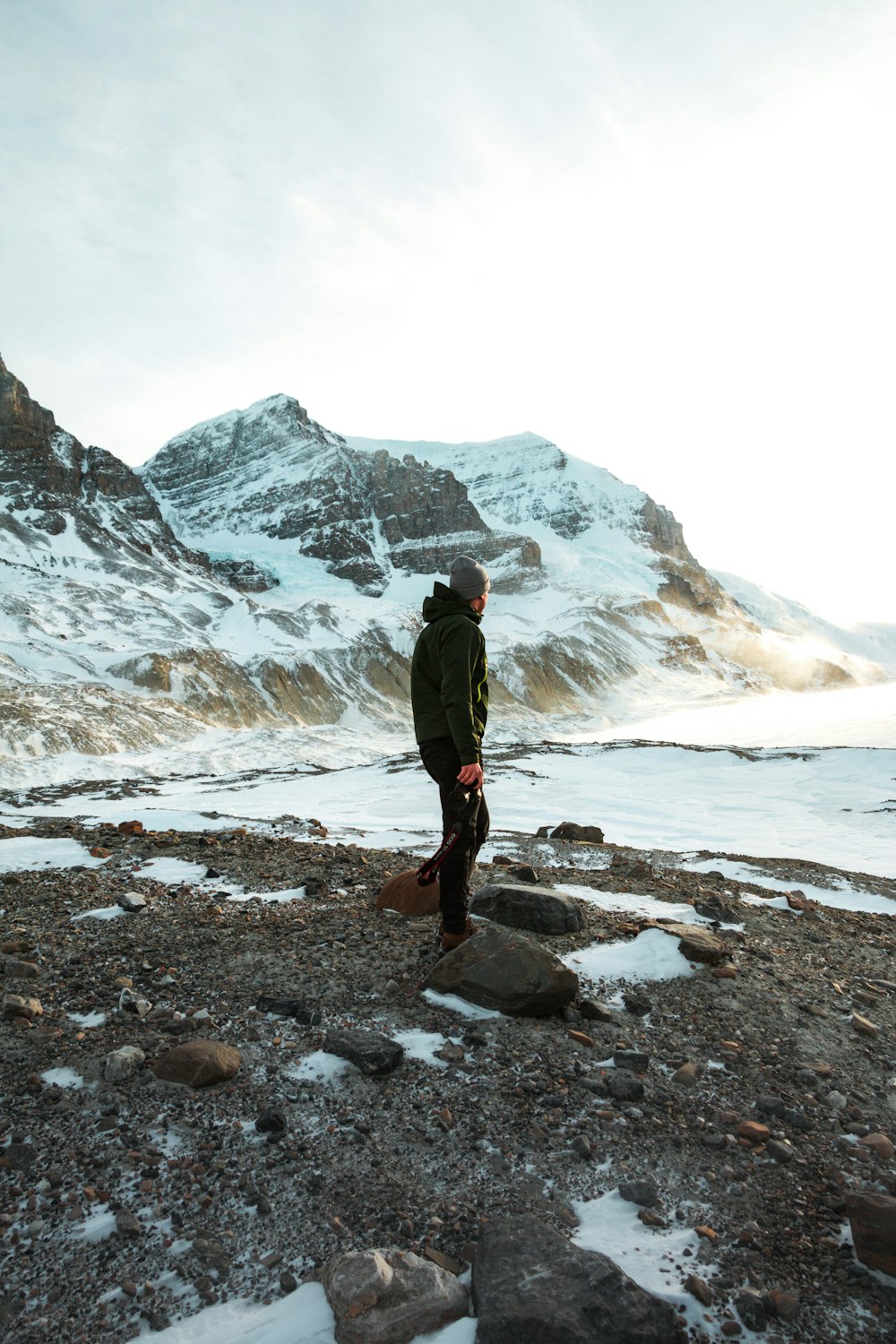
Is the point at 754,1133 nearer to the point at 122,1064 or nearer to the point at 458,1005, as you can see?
the point at 458,1005

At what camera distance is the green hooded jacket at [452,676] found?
205 inches

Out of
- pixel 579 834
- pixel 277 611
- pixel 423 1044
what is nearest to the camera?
pixel 423 1044

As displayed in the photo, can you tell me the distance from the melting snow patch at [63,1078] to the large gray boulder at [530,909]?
362 centimetres

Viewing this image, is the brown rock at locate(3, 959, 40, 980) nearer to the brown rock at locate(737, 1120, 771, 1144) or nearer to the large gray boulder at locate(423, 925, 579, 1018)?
the large gray boulder at locate(423, 925, 579, 1018)

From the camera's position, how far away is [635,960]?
555cm

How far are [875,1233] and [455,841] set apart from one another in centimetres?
320

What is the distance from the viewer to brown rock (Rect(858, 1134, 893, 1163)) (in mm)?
3357

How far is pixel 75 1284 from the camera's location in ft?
8.29

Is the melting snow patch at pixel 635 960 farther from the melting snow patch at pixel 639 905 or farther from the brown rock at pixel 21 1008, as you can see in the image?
the brown rock at pixel 21 1008

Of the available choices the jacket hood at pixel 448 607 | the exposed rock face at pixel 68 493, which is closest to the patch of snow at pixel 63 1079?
the jacket hood at pixel 448 607

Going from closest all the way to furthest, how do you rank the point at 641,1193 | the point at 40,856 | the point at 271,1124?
the point at 641,1193
the point at 271,1124
the point at 40,856

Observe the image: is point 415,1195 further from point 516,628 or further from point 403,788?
point 516,628

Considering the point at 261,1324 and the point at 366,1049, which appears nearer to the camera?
the point at 261,1324

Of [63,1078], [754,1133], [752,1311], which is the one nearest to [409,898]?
[63,1078]
